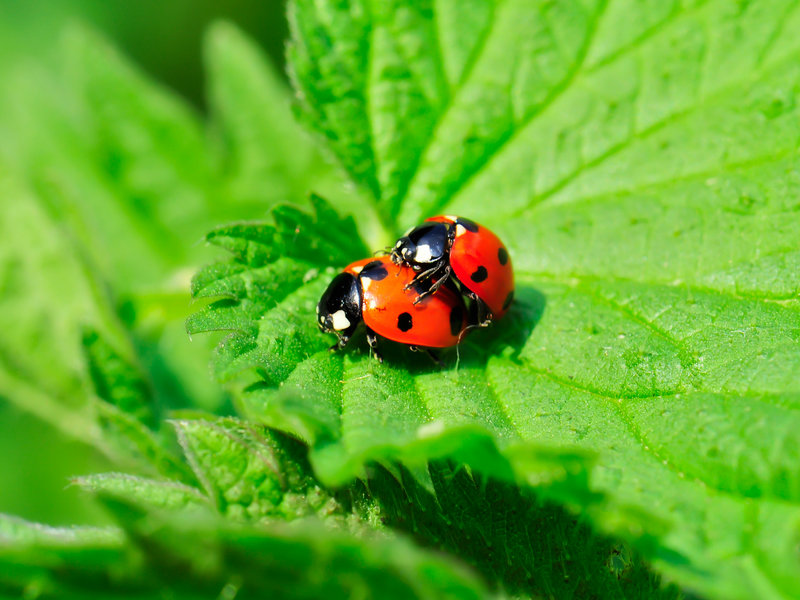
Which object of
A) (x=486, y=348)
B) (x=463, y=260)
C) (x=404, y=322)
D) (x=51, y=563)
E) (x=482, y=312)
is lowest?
(x=486, y=348)

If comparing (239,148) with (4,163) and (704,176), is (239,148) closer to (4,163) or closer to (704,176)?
(4,163)

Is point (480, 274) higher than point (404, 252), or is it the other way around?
point (404, 252)

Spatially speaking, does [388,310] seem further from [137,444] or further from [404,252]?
[137,444]

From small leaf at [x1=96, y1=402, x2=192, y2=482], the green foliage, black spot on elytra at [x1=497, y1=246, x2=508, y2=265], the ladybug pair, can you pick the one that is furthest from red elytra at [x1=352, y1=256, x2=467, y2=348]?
small leaf at [x1=96, y1=402, x2=192, y2=482]

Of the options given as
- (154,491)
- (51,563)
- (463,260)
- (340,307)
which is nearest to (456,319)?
(463,260)

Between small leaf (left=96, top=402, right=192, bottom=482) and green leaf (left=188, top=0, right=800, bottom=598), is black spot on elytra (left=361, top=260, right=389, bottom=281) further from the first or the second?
small leaf (left=96, top=402, right=192, bottom=482)

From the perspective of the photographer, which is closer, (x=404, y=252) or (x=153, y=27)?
(x=404, y=252)

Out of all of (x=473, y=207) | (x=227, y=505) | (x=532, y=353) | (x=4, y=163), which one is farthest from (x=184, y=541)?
(x=4, y=163)
